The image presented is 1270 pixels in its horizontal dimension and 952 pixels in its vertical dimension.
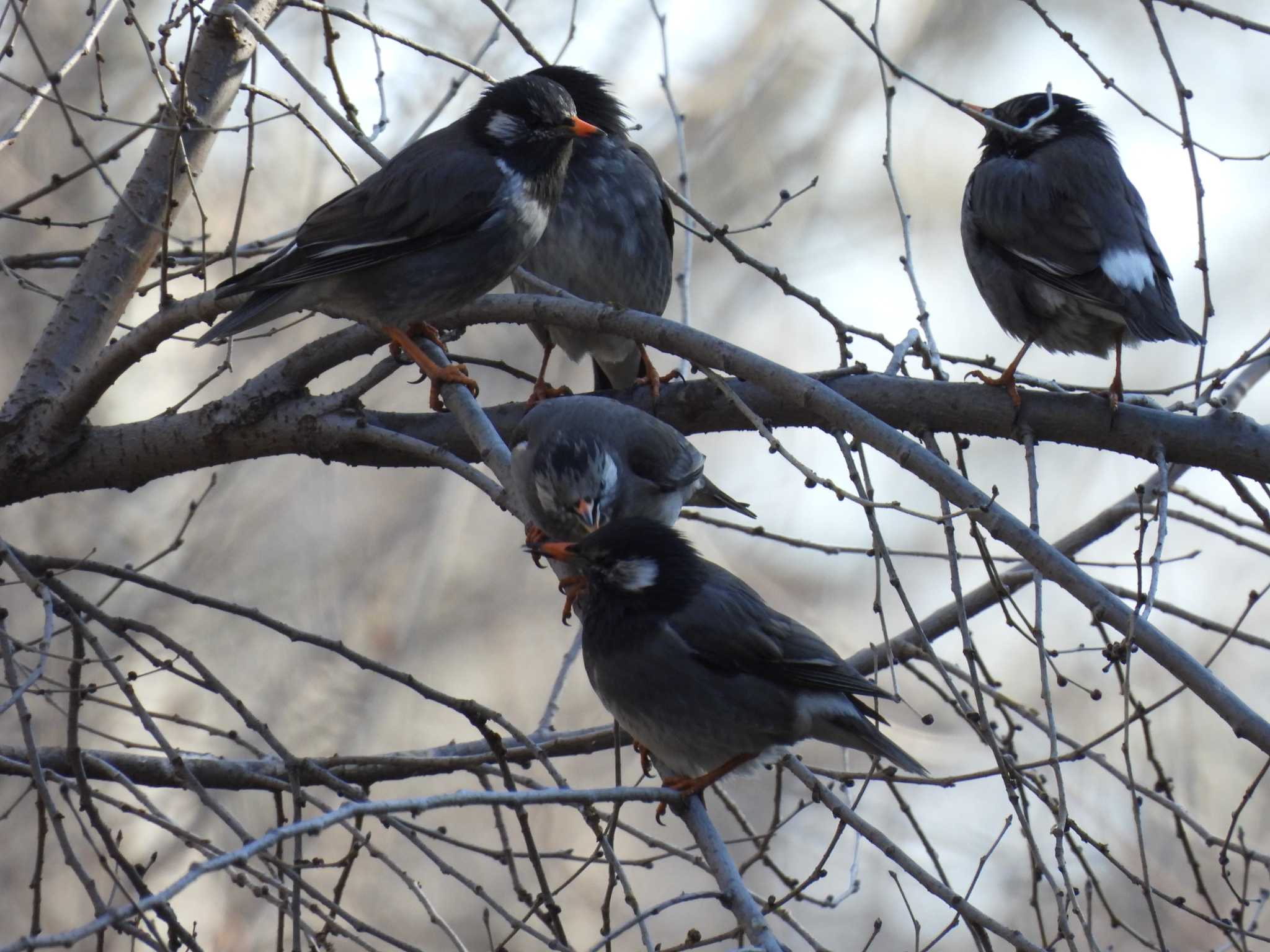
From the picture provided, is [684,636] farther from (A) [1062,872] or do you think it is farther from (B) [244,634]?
(B) [244,634]

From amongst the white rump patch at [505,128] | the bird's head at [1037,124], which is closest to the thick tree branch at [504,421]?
the white rump patch at [505,128]

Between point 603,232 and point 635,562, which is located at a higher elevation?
point 603,232

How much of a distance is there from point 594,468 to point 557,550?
58cm

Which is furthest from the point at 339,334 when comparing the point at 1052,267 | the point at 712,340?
the point at 1052,267

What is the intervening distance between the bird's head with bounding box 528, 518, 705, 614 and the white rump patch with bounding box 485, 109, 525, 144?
1.83m

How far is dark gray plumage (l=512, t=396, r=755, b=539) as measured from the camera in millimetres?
3982

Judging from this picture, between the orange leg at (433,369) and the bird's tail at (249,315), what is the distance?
0.36 m

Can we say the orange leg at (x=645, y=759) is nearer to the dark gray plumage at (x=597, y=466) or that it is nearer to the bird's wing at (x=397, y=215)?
the dark gray plumage at (x=597, y=466)

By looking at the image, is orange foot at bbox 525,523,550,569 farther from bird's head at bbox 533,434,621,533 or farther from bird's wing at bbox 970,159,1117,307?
bird's wing at bbox 970,159,1117,307

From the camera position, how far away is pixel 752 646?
3637mm

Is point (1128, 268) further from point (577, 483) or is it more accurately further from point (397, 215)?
point (397, 215)

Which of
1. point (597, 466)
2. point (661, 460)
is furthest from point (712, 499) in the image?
point (597, 466)

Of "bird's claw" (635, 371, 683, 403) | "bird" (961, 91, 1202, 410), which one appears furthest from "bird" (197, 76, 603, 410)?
"bird" (961, 91, 1202, 410)

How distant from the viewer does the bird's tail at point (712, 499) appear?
488cm
